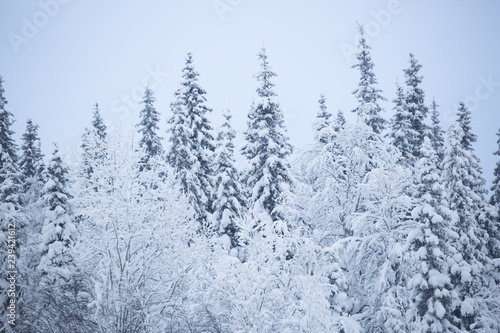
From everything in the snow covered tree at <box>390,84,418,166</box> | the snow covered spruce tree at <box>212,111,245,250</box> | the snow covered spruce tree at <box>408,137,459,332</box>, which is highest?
the snow covered tree at <box>390,84,418,166</box>

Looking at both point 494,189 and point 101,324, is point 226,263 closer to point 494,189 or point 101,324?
point 101,324

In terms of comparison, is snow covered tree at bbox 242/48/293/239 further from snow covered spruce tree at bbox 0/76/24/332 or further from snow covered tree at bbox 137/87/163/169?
snow covered spruce tree at bbox 0/76/24/332

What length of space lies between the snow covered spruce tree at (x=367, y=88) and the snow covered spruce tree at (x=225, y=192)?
9.05 metres

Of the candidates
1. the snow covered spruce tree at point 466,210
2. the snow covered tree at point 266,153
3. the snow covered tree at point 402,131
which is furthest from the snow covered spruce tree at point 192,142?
the snow covered spruce tree at point 466,210

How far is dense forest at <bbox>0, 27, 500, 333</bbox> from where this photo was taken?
13.1 m

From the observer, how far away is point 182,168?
25.8 meters

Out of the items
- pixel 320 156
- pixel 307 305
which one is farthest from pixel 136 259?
pixel 320 156

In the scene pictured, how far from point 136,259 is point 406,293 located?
11.3m

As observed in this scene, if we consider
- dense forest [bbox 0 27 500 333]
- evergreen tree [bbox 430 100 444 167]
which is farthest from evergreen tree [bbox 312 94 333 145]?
evergreen tree [bbox 430 100 444 167]

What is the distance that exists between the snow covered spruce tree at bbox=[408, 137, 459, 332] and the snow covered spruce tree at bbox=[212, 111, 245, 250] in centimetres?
1121

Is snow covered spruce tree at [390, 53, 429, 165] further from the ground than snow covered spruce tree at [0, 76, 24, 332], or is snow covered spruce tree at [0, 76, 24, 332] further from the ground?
snow covered spruce tree at [390, 53, 429, 165]

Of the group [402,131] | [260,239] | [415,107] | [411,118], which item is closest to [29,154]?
[260,239]

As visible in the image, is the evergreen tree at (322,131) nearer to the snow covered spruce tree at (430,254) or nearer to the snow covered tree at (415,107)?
the snow covered spruce tree at (430,254)

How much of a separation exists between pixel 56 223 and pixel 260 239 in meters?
11.1
